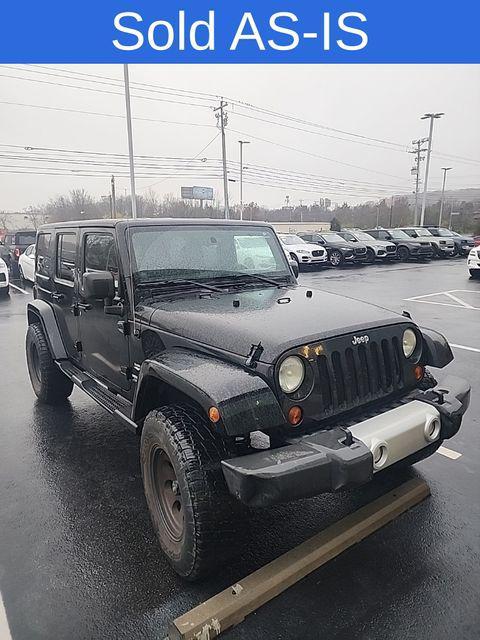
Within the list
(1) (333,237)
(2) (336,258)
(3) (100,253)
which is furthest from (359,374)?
(1) (333,237)

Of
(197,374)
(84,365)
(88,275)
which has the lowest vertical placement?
(84,365)

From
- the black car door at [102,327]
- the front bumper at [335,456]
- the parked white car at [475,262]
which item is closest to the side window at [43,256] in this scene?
the black car door at [102,327]

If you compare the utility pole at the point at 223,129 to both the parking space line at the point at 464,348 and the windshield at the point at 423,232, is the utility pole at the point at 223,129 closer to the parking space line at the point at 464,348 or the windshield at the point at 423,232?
the windshield at the point at 423,232

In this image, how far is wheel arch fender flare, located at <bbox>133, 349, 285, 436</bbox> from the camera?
223 centimetres

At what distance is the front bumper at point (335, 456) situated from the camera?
6.88 ft

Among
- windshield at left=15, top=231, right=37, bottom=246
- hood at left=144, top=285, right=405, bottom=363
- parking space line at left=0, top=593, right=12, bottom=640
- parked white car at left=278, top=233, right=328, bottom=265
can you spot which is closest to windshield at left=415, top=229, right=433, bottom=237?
parked white car at left=278, top=233, right=328, bottom=265

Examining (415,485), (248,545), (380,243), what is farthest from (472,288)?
(248,545)

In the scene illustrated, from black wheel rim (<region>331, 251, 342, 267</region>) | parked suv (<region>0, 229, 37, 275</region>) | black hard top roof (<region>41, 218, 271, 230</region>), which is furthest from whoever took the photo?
black wheel rim (<region>331, 251, 342, 267</region>)

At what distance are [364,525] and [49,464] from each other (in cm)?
248

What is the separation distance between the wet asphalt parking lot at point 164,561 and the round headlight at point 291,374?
2.60 ft

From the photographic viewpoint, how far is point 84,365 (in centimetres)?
427

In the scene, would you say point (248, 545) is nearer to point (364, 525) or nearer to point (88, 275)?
point (364, 525)

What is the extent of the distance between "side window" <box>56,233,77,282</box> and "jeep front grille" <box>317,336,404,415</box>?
2.71 meters

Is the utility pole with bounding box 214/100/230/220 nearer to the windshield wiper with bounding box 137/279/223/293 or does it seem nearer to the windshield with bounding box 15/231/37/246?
the windshield with bounding box 15/231/37/246
